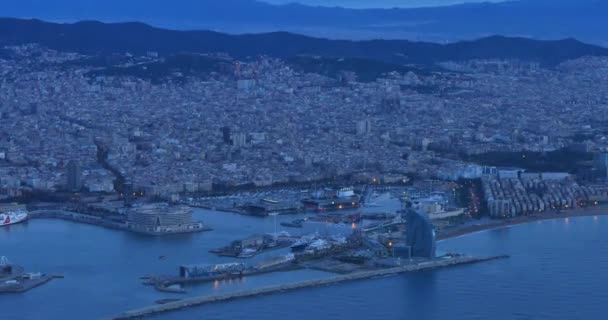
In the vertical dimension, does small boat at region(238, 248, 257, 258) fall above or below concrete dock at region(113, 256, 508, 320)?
above

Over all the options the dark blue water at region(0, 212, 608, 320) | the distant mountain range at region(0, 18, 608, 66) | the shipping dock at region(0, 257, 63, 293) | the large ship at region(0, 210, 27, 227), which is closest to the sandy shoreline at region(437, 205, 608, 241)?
the dark blue water at region(0, 212, 608, 320)

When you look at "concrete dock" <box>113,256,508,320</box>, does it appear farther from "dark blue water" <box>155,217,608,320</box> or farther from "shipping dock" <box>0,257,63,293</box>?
"shipping dock" <box>0,257,63,293</box>

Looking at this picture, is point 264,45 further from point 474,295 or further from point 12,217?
point 474,295

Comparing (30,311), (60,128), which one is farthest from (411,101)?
(30,311)

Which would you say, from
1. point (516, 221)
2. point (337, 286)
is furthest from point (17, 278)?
point (516, 221)

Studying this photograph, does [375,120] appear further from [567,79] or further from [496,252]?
[496,252]

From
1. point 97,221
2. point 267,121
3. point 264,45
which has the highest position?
point 264,45
